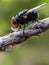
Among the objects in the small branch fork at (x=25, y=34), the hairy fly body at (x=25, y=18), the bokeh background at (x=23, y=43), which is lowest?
the small branch fork at (x=25, y=34)

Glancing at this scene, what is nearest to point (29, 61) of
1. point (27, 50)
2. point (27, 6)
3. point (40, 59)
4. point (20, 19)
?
point (40, 59)

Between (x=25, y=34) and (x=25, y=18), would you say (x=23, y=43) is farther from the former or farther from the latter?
(x=25, y=34)

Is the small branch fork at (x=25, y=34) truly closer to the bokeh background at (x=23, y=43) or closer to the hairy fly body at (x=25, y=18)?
the hairy fly body at (x=25, y=18)

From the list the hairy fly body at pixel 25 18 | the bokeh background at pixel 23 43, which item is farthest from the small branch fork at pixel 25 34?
the bokeh background at pixel 23 43

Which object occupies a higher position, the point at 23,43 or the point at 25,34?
the point at 23,43

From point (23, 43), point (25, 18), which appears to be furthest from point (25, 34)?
point (23, 43)

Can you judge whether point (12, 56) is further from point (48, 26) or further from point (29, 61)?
point (48, 26)

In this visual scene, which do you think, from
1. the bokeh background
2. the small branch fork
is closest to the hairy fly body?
the small branch fork
